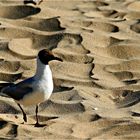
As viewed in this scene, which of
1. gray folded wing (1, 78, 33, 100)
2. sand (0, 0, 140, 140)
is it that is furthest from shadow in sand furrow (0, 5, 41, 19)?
gray folded wing (1, 78, 33, 100)

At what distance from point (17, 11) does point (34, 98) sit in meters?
3.55

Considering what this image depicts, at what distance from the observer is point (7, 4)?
9.41m

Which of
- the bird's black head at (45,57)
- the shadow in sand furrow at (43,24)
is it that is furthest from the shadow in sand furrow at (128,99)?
the shadow in sand furrow at (43,24)

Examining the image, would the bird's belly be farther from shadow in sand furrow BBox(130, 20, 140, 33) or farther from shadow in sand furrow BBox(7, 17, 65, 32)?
shadow in sand furrow BBox(130, 20, 140, 33)

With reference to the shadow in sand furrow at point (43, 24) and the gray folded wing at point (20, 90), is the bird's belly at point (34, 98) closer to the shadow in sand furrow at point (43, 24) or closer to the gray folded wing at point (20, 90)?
the gray folded wing at point (20, 90)

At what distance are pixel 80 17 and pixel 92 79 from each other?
8.10 ft

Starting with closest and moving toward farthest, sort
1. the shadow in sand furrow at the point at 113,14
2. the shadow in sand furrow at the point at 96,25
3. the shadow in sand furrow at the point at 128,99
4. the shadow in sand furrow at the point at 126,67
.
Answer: the shadow in sand furrow at the point at 128,99, the shadow in sand furrow at the point at 126,67, the shadow in sand furrow at the point at 96,25, the shadow in sand furrow at the point at 113,14

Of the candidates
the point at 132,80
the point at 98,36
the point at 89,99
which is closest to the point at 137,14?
the point at 98,36

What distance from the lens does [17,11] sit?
9.07 meters

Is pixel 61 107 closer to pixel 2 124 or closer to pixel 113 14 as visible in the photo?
pixel 2 124

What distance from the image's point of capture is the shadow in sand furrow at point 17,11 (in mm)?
8938

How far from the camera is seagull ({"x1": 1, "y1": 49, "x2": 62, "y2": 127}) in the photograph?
5676 millimetres

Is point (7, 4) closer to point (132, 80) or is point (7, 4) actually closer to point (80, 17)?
point (80, 17)

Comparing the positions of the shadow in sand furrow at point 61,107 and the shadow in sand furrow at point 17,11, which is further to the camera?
the shadow in sand furrow at point 17,11
